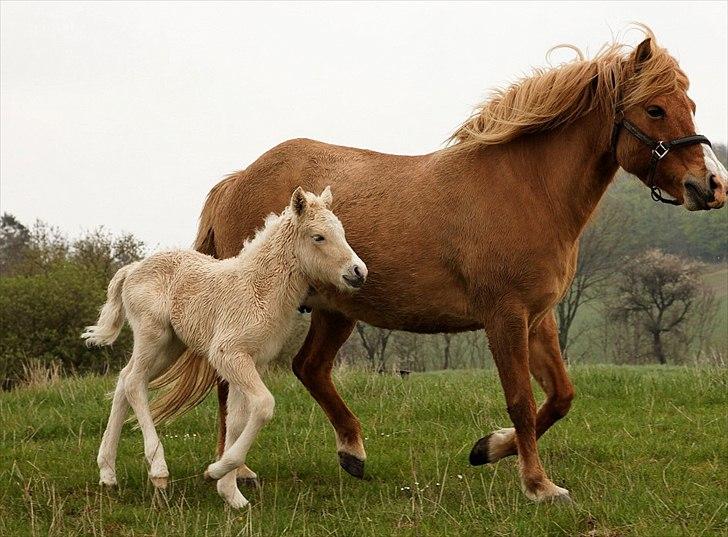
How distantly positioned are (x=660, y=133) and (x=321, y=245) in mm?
2205

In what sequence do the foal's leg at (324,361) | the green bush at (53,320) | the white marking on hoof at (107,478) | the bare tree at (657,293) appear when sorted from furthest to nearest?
the bare tree at (657,293) → the green bush at (53,320) → the foal's leg at (324,361) → the white marking on hoof at (107,478)

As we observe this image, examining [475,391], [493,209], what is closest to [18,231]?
[475,391]

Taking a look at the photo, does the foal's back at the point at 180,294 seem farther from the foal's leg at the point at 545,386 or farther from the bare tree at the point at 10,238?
the bare tree at the point at 10,238

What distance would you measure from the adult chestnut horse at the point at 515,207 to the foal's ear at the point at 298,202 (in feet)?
2.28

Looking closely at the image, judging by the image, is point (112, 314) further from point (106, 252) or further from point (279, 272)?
point (106, 252)

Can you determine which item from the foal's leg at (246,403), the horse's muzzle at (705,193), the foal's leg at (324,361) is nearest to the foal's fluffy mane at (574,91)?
the horse's muzzle at (705,193)

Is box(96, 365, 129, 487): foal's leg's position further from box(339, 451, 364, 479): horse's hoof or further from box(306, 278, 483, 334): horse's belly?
box(339, 451, 364, 479): horse's hoof

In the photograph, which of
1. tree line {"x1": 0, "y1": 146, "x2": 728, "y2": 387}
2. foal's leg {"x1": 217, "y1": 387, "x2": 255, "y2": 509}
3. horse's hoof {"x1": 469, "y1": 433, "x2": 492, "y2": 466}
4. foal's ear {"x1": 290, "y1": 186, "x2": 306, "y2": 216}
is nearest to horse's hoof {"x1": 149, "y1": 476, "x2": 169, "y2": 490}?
foal's leg {"x1": 217, "y1": 387, "x2": 255, "y2": 509}

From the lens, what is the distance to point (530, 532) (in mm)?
4543

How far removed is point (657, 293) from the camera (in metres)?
49.2

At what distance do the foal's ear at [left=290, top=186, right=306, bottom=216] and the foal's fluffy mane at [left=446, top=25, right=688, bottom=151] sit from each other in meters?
1.29

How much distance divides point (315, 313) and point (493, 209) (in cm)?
183

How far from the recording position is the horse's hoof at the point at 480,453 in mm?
5992

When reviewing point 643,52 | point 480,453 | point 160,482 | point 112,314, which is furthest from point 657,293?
point 160,482
